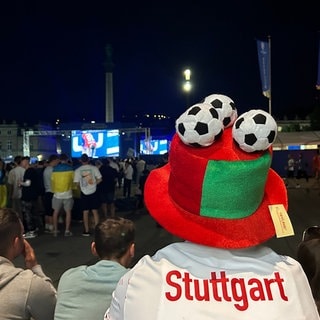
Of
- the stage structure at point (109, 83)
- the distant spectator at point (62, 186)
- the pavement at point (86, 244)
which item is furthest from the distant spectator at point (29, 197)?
the stage structure at point (109, 83)

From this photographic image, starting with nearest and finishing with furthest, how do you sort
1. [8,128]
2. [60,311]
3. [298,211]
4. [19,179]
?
[60,311], [19,179], [298,211], [8,128]

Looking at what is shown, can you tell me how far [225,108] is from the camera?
1.66m

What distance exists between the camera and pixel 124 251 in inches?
122

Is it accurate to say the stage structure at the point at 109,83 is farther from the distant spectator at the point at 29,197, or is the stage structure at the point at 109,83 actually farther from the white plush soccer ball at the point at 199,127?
the white plush soccer ball at the point at 199,127

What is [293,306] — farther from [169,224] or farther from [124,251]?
[124,251]

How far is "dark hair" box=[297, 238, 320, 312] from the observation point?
2.64m

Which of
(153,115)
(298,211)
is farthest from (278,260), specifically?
(153,115)

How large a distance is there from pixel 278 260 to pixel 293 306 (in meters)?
0.17

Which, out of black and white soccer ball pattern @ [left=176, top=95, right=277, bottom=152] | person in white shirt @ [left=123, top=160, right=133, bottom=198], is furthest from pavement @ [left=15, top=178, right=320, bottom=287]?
black and white soccer ball pattern @ [left=176, top=95, right=277, bottom=152]

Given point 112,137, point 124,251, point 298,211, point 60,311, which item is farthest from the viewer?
point 112,137

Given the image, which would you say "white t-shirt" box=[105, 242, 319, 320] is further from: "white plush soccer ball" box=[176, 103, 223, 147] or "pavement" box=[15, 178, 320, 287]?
"pavement" box=[15, 178, 320, 287]

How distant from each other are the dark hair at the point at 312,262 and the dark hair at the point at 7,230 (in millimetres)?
1629

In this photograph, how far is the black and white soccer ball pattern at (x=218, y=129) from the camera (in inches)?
59.9

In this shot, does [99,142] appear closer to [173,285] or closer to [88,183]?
[88,183]
